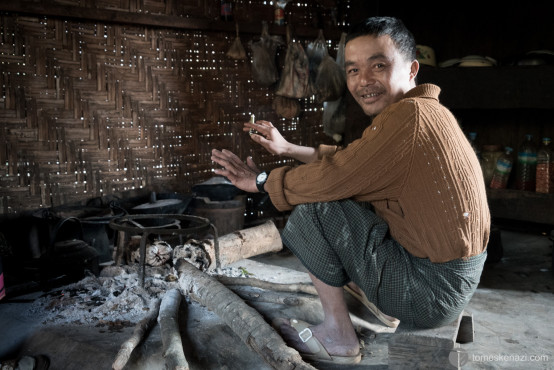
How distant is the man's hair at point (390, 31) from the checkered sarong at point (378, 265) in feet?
2.35

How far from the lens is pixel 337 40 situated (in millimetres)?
6547

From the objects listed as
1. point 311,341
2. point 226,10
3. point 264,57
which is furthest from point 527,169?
point 311,341

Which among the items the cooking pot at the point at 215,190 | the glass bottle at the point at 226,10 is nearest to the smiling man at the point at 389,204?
the cooking pot at the point at 215,190

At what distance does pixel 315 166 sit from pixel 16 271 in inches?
105

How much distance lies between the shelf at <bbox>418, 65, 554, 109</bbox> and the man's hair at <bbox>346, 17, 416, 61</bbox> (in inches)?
113

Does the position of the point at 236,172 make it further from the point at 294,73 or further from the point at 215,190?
the point at 294,73

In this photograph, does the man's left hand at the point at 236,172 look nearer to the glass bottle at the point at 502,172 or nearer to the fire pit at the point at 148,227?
the fire pit at the point at 148,227

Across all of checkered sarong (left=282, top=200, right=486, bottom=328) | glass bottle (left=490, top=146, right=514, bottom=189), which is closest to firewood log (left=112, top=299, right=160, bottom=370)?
checkered sarong (left=282, top=200, right=486, bottom=328)

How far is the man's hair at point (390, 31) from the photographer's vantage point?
7.33ft

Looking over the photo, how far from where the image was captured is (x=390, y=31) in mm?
2234

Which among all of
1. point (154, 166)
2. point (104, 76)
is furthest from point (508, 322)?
point (104, 76)

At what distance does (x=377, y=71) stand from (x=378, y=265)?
84 centimetres

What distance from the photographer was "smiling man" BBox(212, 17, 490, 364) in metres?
2.00

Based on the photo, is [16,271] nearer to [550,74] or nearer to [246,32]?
[246,32]
